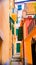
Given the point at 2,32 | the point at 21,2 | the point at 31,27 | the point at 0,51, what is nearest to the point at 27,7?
the point at 21,2

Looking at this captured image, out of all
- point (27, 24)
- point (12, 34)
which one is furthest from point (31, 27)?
point (12, 34)

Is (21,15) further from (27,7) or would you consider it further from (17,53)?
(17,53)

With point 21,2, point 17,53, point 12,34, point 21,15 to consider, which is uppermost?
point 21,2

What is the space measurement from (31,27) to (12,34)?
16 cm

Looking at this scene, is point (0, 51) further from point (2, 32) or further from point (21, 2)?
point (21, 2)

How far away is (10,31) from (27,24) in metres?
0.14

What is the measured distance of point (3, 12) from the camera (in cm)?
144

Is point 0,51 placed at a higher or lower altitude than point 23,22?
lower

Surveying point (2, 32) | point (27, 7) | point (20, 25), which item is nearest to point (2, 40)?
point (2, 32)

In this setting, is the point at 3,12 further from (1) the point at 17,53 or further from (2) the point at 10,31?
(1) the point at 17,53

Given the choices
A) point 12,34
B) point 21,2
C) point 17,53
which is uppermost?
point 21,2

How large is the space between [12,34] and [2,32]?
3.2 inches

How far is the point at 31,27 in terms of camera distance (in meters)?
1.40

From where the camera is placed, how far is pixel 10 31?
141cm
